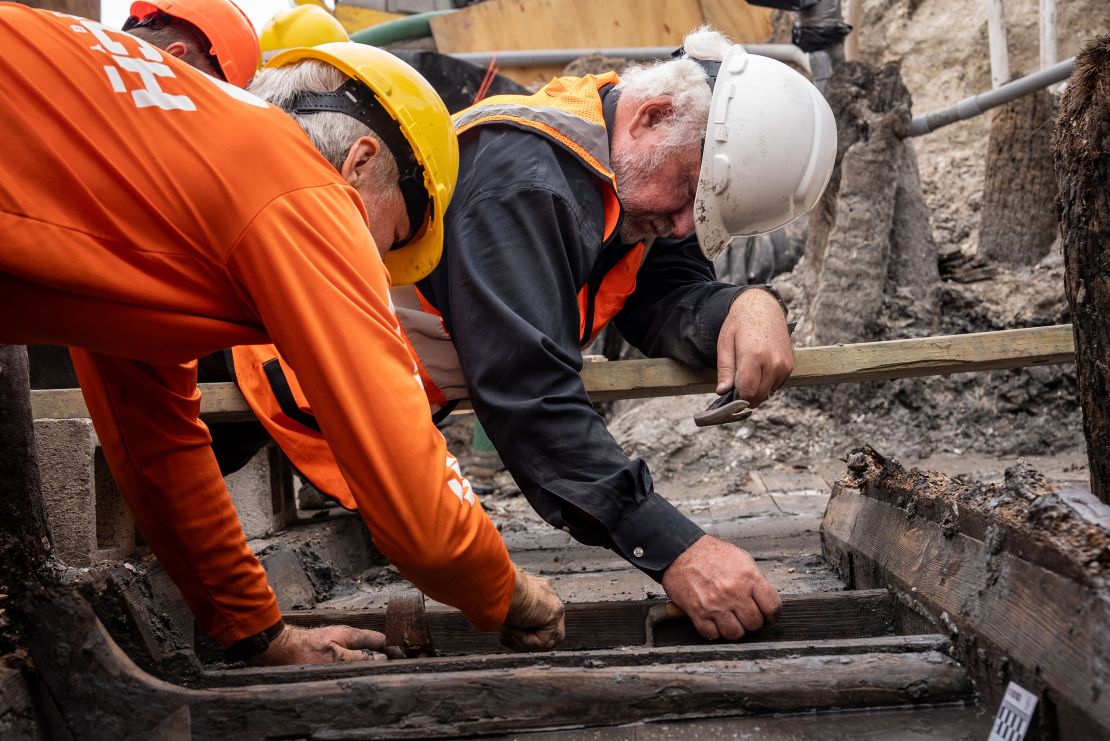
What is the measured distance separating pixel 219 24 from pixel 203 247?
2356 mm

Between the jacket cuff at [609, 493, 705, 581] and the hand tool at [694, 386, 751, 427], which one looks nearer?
the jacket cuff at [609, 493, 705, 581]

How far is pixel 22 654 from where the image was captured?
58.2 inches

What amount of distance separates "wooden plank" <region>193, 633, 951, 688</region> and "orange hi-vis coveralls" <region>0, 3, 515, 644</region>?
16 centimetres

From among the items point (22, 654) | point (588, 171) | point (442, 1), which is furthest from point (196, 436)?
point (442, 1)

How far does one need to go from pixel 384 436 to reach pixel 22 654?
2.19 feet

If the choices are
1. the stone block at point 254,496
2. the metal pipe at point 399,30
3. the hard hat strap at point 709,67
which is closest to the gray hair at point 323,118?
the hard hat strap at point 709,67

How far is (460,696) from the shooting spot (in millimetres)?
1442

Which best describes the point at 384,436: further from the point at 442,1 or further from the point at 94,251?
the point at 442,1

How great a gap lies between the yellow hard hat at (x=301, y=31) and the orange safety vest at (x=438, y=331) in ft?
4.98

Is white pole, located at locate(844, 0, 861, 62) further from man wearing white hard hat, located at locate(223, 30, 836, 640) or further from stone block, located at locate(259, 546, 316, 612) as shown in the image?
stone block, located at locate(259, 546, 316, 612)

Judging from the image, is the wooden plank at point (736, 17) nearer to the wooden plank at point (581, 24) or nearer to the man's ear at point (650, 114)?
the wooden plank at point (581, 24)

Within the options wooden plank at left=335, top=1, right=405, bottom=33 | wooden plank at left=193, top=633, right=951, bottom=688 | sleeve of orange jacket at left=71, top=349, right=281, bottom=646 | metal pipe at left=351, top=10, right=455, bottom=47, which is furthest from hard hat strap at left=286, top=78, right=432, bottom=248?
wooden plank at left=335, top=1, right=405, bottom=33

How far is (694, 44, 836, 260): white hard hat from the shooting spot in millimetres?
2734

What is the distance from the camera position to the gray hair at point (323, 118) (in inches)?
70.6
